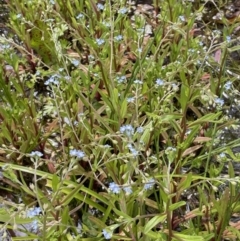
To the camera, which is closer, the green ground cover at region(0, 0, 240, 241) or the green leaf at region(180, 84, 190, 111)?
the green ground cover at region(0, 0, 240, 241)

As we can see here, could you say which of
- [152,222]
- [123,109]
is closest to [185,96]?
[123,109]

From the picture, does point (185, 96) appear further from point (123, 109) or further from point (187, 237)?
point (187, 237)

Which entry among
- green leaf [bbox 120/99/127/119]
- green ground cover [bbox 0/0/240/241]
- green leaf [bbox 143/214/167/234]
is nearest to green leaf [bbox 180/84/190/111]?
green ground cover [bbox 0/0/240/241]

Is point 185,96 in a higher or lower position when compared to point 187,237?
higher

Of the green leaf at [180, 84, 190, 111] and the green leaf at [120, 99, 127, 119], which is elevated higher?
the green leaf at [120, 99, 127, 119]

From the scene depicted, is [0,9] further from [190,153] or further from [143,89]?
[190,153]

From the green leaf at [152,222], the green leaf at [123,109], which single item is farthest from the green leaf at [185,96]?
the green leaf at [152,222]

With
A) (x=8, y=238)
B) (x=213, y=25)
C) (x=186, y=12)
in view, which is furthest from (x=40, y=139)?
(x=213, y=25)

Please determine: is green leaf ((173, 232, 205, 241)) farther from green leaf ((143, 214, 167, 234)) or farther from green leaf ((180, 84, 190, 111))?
green leaf ((180, 84, 190, 111))

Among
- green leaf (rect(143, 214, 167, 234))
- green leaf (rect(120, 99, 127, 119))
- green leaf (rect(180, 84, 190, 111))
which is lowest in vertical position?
green leaf (rect(143, 214, 167, 234))
